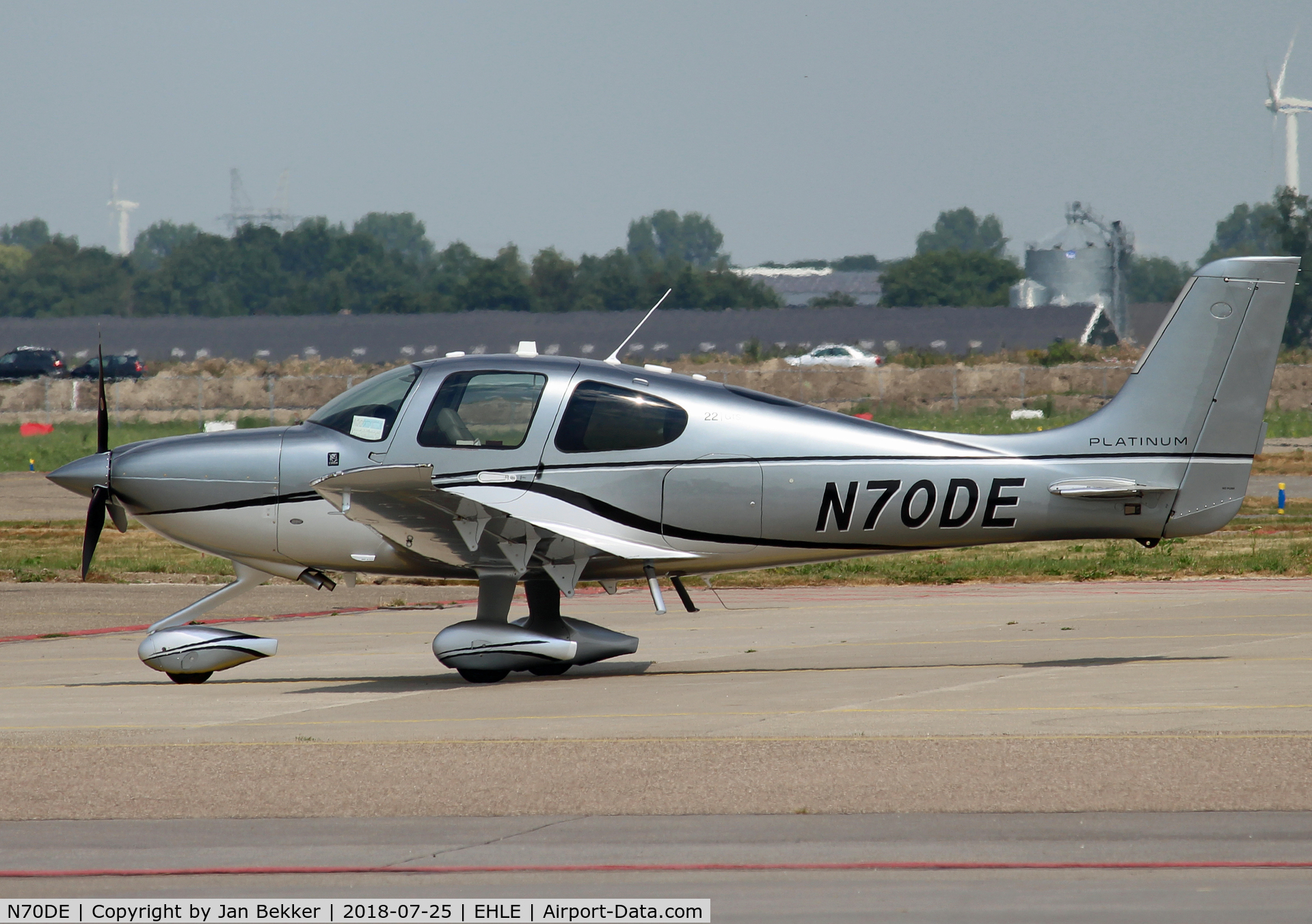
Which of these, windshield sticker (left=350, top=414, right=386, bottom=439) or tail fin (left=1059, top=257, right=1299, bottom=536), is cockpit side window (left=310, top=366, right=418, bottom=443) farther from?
tail fin (left=1059, top=257, right=1299, bottom=536)

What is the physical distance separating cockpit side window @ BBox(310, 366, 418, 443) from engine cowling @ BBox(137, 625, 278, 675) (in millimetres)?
1932

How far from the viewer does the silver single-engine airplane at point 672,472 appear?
11.9 meters

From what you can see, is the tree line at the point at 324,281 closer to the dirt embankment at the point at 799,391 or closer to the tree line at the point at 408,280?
the tree line at the point at 408,280

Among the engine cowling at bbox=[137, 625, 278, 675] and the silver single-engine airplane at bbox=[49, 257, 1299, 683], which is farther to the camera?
the engine cowling at bbox=[137, 625, 278, 675]

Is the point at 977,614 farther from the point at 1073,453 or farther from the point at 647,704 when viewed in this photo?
the point at 647,704

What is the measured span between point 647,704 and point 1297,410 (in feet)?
183

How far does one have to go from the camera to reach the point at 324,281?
152500mm

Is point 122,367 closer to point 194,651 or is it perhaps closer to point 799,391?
point 799,391

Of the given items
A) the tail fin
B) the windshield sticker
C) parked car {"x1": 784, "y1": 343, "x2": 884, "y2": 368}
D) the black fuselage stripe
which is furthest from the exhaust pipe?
parked car {"x1": 784, "y1": 343, "x2": 884, "y2": 368}

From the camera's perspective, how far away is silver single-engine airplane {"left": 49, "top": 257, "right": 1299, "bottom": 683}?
11.9 metres

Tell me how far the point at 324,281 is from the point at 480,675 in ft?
477

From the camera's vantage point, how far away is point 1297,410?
60.1 metres

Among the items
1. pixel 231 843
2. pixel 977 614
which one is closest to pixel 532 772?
pixel 231 843
